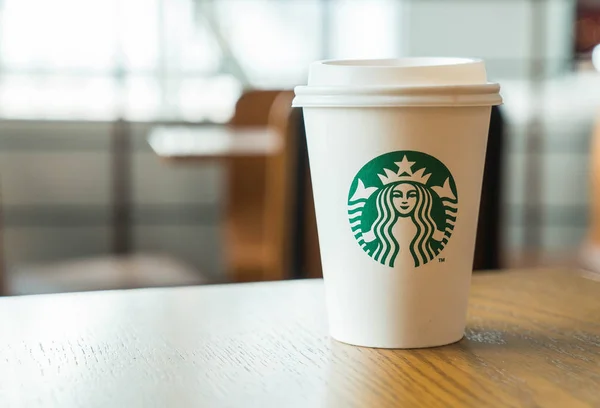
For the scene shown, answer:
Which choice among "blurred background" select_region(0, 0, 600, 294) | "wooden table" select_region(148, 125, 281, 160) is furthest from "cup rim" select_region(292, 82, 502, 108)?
"blurred background" select_region(0, 0, 600, 294)

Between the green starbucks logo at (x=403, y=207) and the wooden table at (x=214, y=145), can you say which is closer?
the green starbucks logo at (x=403, y=207)

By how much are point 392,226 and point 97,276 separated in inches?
59.8

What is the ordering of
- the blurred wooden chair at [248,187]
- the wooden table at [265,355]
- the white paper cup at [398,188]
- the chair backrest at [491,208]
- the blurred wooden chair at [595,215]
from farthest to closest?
the blurred wooden chair at [595,215] < the blurred wooden chair at [248,187] < the chair backrest at [491,208] < the white paper cup at [398,188] < the wooden table at [265,355]

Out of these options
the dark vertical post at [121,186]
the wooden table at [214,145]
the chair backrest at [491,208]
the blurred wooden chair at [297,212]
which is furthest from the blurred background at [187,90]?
the chair backrest at [491,208]

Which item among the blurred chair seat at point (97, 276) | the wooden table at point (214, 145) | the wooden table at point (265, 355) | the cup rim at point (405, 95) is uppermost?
the cup rim at point (405, 95)

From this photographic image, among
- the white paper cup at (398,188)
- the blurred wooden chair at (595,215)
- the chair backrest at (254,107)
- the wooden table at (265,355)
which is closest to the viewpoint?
the wooden table at (265,355)

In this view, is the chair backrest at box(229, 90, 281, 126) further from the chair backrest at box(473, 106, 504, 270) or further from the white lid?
the white lid

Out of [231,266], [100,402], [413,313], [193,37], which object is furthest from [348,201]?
[193,37]

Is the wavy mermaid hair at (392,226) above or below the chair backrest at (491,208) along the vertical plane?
above

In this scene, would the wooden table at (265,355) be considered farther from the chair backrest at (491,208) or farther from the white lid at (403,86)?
the chair backrest at (491,208)

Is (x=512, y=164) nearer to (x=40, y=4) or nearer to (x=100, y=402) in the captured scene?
(x=40, y=4)

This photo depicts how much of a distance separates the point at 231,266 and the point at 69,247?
163 cm

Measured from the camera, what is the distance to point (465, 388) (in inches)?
17.0

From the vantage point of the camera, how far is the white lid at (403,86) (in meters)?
0.51
